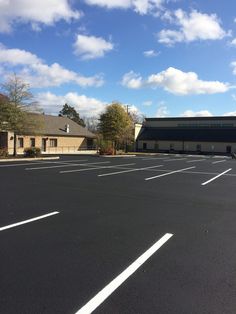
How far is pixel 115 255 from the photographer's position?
5910mm

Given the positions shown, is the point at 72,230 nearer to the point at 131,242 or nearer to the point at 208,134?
the point at 131,242

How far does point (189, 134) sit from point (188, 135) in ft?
1.68

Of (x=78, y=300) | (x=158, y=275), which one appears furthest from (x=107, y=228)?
(x=78, y=300)

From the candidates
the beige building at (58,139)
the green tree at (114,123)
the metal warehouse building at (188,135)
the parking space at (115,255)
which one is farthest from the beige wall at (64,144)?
the parking space at (115,255)

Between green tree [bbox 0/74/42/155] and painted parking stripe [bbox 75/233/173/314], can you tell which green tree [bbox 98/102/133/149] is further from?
painted parking stripe [bbox 75/233/173/314]

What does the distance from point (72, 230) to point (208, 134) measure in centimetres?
6902

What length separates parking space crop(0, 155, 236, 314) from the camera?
169 inches

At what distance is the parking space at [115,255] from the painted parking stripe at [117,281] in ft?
0.04

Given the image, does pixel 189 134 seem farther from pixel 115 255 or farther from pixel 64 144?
pixel 115 255

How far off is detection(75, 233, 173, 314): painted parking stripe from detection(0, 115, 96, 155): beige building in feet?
136

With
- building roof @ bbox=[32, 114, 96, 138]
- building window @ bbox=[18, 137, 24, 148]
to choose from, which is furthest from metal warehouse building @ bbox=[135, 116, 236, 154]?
building window @ bbox=[18, 137, 24, 148]

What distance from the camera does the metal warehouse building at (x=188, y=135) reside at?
70688 millimetres

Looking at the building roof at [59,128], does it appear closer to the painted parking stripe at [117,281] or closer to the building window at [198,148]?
the building window at [198,148]

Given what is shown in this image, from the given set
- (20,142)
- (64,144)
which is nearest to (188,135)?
(64,144)
